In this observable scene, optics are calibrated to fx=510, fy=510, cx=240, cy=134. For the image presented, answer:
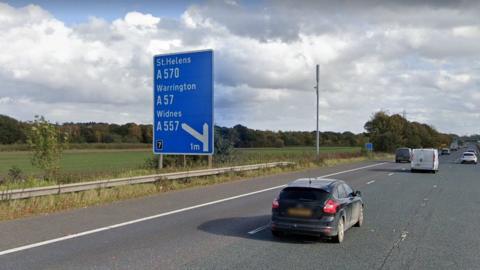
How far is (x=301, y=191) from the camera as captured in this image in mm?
10297

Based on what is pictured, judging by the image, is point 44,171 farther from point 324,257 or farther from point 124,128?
point 124,128

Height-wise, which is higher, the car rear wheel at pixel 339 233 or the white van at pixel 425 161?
the white van at pixel 425 161

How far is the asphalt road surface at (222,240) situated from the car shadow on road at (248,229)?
2cm

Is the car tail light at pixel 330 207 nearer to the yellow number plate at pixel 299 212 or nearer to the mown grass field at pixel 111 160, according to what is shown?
the yellow number plate at pixel 299 212

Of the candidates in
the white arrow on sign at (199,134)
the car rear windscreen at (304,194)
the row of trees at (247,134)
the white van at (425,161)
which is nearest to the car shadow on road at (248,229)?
the car rear windscreen at (304,194)

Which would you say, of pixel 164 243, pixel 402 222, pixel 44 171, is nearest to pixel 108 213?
pixel 164 243

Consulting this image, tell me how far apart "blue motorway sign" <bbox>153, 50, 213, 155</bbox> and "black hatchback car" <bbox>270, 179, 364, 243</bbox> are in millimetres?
14419

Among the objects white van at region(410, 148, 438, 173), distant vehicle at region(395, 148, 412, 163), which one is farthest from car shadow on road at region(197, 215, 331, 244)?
distant vehicle at region(395, 148, 412, 163)

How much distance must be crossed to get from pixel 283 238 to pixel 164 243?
245cm

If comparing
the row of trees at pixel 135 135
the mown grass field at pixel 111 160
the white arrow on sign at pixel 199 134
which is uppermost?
the row of trees at pixel 135 135

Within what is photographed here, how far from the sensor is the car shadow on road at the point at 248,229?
10365mm

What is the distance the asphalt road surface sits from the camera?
8164 mm

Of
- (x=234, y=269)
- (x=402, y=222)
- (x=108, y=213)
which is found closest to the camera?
(x=234, y=269)

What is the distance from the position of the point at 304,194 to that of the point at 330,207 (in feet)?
2.01
